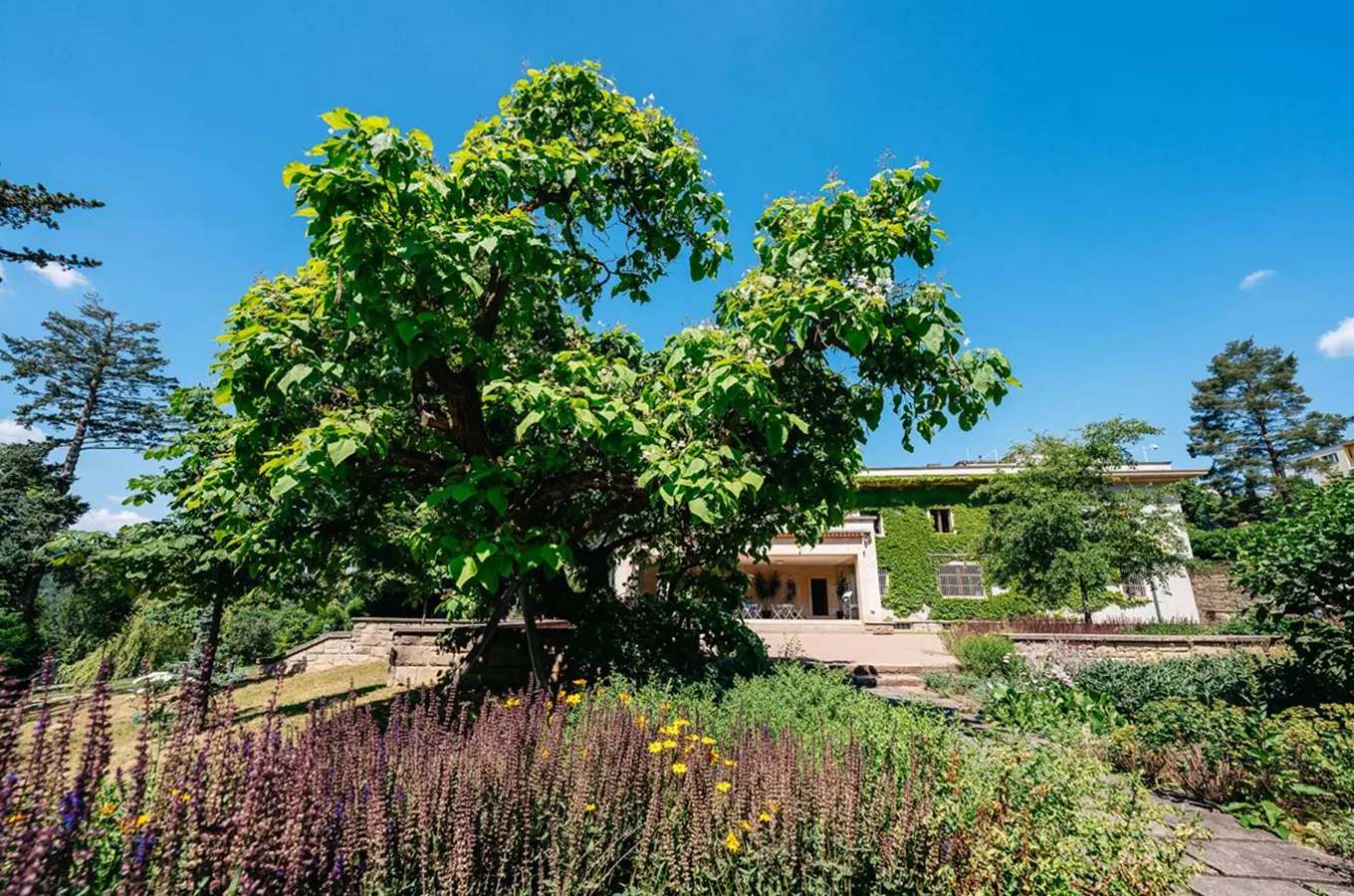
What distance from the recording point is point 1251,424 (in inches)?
1708

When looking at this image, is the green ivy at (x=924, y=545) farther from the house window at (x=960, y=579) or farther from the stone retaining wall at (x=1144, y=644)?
the stone retaining wall at (x=1144, y=644)

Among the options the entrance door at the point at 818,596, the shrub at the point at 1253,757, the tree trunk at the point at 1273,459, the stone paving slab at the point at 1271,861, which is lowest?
the stone paving slab at the point at 1271,861

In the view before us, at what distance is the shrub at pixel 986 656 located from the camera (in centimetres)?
1085

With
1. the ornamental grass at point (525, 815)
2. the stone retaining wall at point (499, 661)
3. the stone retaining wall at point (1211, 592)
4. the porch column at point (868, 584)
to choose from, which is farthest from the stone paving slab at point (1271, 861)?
the stone retaining wall at point (1211, 592)

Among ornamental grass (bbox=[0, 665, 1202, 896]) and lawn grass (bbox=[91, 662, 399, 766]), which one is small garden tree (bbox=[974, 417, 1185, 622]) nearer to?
ornamental grass (bbox=[0, 665, 1202, 896])

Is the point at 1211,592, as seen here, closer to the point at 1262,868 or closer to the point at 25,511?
the point at 1262,868

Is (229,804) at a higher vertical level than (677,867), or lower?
→ higher

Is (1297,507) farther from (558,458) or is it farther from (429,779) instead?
(429,779)

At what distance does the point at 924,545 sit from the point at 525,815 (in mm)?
28818

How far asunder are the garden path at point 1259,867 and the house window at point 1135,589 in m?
26.7

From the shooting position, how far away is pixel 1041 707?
678 centimetres

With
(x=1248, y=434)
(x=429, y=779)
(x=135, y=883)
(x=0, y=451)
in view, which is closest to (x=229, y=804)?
(x=135, y=883)

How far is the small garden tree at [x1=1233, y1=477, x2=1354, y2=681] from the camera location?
19.1 feet

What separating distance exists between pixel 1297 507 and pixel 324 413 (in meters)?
10.6
